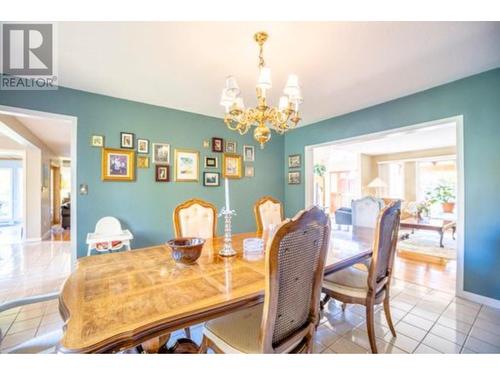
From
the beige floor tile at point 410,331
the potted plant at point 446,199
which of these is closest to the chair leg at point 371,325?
the beige floor tile at point 410,331

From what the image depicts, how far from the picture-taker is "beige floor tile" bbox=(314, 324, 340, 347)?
1707mm

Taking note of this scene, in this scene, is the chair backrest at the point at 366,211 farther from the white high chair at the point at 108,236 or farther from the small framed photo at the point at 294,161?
the white high chair at the point at 108,236

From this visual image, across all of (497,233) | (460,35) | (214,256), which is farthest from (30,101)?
(497,233)

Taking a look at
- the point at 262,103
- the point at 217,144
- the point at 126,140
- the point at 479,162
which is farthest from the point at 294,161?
the point at 126,140

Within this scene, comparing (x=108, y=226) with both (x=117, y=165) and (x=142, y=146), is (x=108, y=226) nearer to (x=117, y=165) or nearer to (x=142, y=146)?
(x=117, y=165)

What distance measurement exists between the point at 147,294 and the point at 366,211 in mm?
2920

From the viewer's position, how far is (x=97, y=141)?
8.93ft

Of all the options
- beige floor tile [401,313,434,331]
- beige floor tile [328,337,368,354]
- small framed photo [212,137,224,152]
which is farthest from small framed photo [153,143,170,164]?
beige floor tile [401,313,434,331]

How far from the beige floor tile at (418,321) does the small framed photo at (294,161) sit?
2734 mm

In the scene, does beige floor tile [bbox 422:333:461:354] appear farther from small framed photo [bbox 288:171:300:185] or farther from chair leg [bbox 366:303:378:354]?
small framed photo [bbox 288:171:300:185]

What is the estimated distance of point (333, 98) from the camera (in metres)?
2.86

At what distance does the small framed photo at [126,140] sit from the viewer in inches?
113

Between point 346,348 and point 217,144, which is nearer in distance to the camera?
point 346,348

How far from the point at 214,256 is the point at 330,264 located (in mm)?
751
